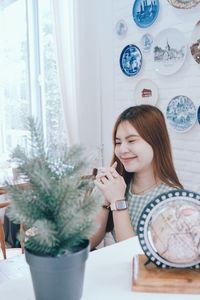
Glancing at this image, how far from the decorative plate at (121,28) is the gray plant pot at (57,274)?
2485 millimetres

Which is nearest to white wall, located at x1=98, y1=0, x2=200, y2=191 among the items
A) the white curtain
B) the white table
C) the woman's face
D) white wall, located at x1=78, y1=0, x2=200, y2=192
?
white wall, located at x1=78, y1=0, x2=200, y2=192

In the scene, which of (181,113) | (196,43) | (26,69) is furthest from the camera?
(26,69)

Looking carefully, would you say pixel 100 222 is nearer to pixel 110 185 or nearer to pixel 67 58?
pixel 110 185

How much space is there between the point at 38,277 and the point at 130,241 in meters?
0.47

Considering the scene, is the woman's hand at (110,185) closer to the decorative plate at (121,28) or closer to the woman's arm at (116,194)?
the woman's arm at (116,194)

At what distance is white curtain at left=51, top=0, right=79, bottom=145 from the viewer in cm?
302

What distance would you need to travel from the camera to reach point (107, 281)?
0.76m

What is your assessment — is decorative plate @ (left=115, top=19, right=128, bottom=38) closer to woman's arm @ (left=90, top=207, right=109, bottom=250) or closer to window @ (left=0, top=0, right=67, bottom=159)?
window @ (left=0, top=0, right=67, bottom=159)

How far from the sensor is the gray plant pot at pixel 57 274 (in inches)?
22.3

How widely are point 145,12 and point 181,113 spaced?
0.88 meters

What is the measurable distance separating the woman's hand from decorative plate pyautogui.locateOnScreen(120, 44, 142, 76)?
4.80 ft

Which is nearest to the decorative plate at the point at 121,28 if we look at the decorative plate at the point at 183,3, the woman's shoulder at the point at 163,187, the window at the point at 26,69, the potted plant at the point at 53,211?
the decorative plate at the point at 183,3

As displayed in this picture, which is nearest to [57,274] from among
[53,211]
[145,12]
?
[53,211]

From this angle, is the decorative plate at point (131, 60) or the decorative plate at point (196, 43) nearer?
the decorative plate at point (196, 43)
